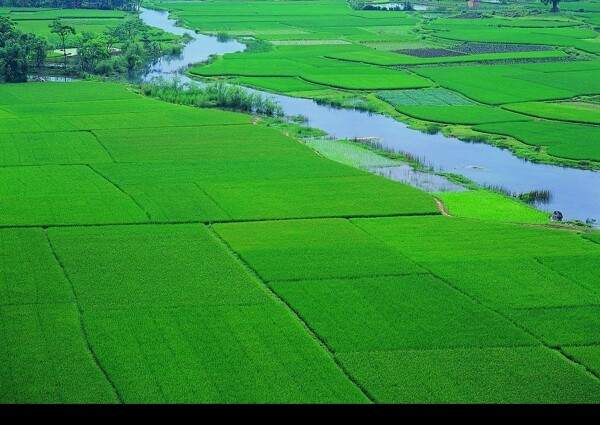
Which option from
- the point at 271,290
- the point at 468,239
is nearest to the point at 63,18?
the point at 468,239

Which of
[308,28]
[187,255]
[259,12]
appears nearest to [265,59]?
[308,28]

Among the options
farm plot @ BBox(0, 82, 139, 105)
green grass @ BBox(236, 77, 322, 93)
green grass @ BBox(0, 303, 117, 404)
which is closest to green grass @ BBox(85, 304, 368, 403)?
green grass @ BBox(0, 303, 117, 404)

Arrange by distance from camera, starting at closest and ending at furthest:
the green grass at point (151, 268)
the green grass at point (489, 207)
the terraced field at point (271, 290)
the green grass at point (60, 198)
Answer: the terraced field at point (271, 290)
the green grass at point (151, 268)
the green grass at point (60, 198)
the green grass at point (489, 207)

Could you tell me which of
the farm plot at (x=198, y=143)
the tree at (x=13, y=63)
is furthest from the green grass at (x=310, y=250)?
the tree at (x=13, y=63)

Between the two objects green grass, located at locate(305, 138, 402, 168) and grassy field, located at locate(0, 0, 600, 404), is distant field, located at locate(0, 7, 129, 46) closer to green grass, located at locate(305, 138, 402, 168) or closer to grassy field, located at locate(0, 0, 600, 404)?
grassy field, located at locate(0, 0, 600, 404)

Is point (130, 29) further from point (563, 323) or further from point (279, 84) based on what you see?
point (563, 323)

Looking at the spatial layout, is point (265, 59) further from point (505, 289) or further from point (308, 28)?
point (505, 289)

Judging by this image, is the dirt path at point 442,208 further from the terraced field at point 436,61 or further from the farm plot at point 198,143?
the terraced field at point 436,61
